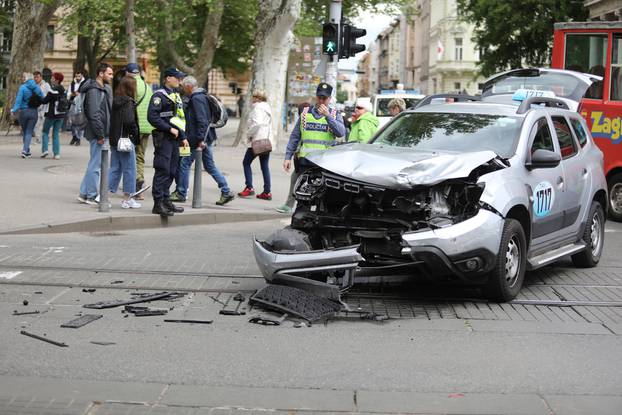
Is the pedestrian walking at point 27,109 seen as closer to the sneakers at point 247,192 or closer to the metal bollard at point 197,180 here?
the sneakers at point 247,192

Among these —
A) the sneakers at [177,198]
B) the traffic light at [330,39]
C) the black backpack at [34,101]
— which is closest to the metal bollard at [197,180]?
the sneakers at [177,198]

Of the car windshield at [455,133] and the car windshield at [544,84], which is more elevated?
the car windshield at [544,84]

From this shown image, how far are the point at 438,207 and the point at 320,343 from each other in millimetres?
1854

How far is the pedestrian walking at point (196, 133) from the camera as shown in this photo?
1395 cm

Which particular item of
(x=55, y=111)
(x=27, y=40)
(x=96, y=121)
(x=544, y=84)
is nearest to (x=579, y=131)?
(x=544, y=84)

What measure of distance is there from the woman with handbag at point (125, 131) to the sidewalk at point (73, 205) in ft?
1.03

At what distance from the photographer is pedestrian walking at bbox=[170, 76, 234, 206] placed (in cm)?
1395

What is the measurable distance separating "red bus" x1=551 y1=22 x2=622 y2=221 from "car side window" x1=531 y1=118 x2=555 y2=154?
6.10 meters

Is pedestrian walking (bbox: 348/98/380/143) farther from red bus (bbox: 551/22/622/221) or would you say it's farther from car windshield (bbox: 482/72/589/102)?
red bus (bbox: 551/22/622/221)

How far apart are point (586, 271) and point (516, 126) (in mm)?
1991

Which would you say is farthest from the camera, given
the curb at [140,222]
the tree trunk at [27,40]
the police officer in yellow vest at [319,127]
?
the tree trunk at [27,40]

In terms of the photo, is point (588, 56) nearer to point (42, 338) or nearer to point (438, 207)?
point (438, 207)

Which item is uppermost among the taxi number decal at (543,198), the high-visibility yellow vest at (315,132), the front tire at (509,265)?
the high-visibility yellow vest at (315,132)

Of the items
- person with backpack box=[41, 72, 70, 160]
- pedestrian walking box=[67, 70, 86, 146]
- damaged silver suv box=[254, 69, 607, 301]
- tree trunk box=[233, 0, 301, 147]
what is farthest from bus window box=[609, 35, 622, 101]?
tree trunk box=[233, 0, 301, 147]
